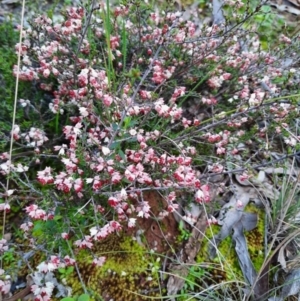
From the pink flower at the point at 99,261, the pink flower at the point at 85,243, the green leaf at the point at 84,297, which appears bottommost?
the green leaf at the point at 84,297

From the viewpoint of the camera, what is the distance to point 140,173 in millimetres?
1799

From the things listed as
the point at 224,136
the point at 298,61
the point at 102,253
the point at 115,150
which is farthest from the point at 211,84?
the point at 102,253

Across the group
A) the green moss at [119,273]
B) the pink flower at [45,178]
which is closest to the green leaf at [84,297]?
the green moss at [119,273]

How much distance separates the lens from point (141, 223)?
2156mm

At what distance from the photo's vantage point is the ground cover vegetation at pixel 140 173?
1815 millimetres

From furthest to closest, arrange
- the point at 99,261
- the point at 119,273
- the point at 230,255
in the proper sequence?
the point at 230,255 < the point at 119,273 < the point at 99,261

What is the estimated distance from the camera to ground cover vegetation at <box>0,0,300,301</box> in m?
1.82

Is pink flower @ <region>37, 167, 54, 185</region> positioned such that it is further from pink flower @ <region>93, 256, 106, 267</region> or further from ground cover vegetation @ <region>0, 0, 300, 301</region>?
pink flower @ <region>93, 256, 106, 267</region>

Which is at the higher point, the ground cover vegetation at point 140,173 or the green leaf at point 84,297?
the ground cover vegetation at point 140,173

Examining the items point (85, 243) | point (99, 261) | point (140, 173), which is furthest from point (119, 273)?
point (140, 173)

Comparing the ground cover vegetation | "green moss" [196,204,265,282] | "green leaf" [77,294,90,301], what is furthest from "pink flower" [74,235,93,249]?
"green moss" [196,204,265,282]

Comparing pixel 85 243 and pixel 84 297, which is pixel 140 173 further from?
pixel 84 297

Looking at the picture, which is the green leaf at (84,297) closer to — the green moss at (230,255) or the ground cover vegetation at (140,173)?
the ground cover vegetation at (140,173)

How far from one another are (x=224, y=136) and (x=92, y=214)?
0.80 meters
